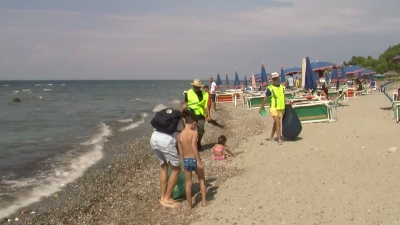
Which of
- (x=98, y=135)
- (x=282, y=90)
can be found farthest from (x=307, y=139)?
(x=98, y=135)

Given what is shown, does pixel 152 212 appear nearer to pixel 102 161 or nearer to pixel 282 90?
pixel 282 90

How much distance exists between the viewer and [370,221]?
4.78 m

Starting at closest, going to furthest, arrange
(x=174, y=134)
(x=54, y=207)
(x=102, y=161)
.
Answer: (x=174, y=134)
(x=54, y=207)
(x=102, y=161)

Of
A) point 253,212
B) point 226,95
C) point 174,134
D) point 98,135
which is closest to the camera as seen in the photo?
point 253,212

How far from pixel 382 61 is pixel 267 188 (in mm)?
70966

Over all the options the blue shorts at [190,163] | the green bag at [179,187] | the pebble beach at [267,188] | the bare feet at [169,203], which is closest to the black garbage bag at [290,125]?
the pebble beach at [267,188]

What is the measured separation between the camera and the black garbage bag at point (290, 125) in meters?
9.91

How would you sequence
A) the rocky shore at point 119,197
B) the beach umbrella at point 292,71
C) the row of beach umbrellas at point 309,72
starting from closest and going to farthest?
the rocky shore at point 119,197
the row of beach umbrellas at point 309,72
the beach umbrella at point 292,71

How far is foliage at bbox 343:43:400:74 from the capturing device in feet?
215

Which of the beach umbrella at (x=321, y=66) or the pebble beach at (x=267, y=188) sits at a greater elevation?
the beach umbrella at (x=321, y=66)

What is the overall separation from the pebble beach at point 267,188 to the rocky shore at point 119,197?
0.6 inches

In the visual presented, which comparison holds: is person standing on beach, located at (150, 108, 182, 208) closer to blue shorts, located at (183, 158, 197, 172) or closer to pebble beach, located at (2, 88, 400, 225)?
blue shorts, located at (183, 158, 197, 172)

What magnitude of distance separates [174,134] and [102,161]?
226 inches

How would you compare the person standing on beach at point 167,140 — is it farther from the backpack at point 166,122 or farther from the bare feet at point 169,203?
the bare feet at point 169,203
